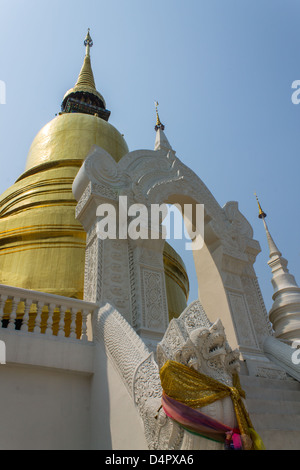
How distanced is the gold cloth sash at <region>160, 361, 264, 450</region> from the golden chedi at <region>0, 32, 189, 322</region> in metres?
4.87

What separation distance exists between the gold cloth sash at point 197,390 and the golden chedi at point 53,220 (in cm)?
487

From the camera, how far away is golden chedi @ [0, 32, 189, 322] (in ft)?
26.2

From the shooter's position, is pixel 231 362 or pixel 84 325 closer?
pixel 231 362

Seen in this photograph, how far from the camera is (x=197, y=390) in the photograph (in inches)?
110

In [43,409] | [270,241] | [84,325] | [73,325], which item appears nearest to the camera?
[43,409]

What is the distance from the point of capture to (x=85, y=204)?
6.48m

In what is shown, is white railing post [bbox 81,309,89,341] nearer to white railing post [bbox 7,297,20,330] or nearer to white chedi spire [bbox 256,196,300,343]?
white railing post [bbox 7,297,20,330]

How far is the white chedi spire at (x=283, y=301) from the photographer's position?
9048mm

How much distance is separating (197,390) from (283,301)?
755 centimetres

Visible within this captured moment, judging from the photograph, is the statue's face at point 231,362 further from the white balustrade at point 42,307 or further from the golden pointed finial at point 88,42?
the golden pointed finial at point 88,42

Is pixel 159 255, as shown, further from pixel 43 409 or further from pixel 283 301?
pixel 283 301

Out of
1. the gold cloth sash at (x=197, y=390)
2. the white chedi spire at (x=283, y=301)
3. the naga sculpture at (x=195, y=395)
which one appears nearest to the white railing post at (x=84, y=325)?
the naga sculpture at (x=195, y=395)

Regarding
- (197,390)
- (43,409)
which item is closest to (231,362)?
(197,390)

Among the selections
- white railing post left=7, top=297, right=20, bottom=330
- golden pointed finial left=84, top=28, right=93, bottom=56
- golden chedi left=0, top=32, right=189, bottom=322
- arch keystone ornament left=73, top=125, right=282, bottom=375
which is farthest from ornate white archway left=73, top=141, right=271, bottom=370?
golden pointed finial left=84, top=28, right=93, bottom=56
